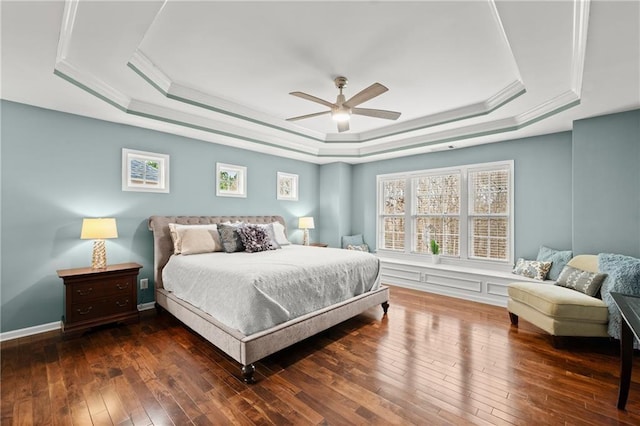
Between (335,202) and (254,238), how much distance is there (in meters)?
2.76

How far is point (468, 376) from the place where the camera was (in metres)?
2.38

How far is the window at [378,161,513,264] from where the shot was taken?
471 centimetres

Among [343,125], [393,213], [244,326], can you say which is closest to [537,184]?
[393,213]

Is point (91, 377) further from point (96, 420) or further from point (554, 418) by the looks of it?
point (554, 418)

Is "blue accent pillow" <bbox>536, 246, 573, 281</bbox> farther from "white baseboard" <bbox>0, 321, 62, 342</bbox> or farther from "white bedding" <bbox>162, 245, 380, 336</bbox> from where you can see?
"white baseboard" <bbox>0, 321, 62, 342</bbox>

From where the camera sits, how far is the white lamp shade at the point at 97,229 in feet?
10.4

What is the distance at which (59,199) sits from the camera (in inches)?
130

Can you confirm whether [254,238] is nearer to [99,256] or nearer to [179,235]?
[179,235]

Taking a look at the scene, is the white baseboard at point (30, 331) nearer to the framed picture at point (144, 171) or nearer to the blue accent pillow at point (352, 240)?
the framed picture at point (144, 171)

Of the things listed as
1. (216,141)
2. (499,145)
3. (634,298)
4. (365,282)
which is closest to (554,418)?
(634,298)

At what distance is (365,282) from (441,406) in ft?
5.76

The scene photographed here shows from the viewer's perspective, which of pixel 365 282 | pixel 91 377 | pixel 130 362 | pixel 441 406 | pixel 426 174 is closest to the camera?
pixel 441 406

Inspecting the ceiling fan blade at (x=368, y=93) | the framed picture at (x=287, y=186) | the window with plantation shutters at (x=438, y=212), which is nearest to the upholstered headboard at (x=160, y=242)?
the framed picture at (x=287, y=186)

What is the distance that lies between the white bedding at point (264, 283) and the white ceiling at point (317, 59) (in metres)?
2.02
